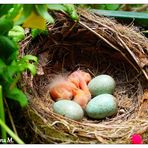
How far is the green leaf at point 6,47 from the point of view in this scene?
1.18 m

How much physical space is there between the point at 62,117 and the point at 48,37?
0.94ft

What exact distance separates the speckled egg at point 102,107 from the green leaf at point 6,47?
1.05 feet

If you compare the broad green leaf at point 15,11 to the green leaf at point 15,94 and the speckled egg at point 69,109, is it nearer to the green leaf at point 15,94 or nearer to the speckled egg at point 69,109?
the green leaf at point 15,94

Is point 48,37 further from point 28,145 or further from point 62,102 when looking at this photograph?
point 28,145

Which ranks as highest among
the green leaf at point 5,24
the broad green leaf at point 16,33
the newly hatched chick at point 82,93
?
the broad green leaf at point 16,33

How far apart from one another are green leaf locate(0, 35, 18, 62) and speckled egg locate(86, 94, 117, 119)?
32 centimetres

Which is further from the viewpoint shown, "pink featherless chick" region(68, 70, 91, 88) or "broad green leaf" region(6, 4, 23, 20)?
"pink featherless chick" region(68, 70, 91, 88)

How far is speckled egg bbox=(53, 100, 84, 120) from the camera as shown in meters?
1.37

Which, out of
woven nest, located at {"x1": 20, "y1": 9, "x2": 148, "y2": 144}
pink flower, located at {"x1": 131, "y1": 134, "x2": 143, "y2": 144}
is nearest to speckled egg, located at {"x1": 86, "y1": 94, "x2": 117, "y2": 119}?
woven nest, located at {"x1": 20, "y1": 9, "x2": 148, "y2": 144}

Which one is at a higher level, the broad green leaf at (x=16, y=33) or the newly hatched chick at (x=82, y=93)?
the broad green leaf at (x=16, y=33)

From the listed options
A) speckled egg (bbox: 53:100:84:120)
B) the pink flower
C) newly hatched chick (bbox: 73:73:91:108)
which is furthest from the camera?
newly hatched chick (bbox: 73:73:91:108)

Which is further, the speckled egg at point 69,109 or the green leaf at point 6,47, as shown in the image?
the speckled egg at point 69,109

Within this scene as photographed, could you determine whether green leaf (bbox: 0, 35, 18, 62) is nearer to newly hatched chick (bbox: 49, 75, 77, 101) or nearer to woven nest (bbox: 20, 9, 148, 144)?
woven nest (bbox: 20, 9, 148, 144)

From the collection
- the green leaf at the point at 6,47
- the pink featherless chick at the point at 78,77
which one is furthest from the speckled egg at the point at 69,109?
the green leaf at the point at 6,47
